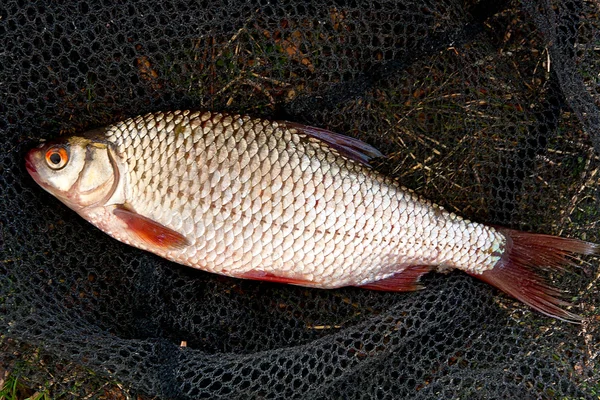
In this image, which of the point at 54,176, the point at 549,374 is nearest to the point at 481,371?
the point at 549,374

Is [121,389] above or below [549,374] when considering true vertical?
above

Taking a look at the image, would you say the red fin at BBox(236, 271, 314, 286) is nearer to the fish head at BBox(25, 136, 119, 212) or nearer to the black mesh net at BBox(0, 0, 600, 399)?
the black mesh net at BBox(0, 0, 600, 399)

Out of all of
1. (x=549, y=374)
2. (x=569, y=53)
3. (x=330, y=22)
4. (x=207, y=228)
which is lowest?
(x=549, y=374)

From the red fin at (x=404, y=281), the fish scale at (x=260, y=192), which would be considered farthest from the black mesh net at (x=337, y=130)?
the fish scale at (x=260, y=192)

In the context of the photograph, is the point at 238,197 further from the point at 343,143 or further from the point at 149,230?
the point at 343,143

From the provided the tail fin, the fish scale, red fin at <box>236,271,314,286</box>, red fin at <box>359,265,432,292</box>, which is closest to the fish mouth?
the fish scale

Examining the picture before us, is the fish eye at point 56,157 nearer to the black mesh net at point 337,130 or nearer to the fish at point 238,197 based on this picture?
the fish at point 238,197

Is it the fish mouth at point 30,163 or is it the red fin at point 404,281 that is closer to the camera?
the fish mouth at point 30,163

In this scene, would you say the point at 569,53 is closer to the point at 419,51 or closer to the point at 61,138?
the point at 419,51
